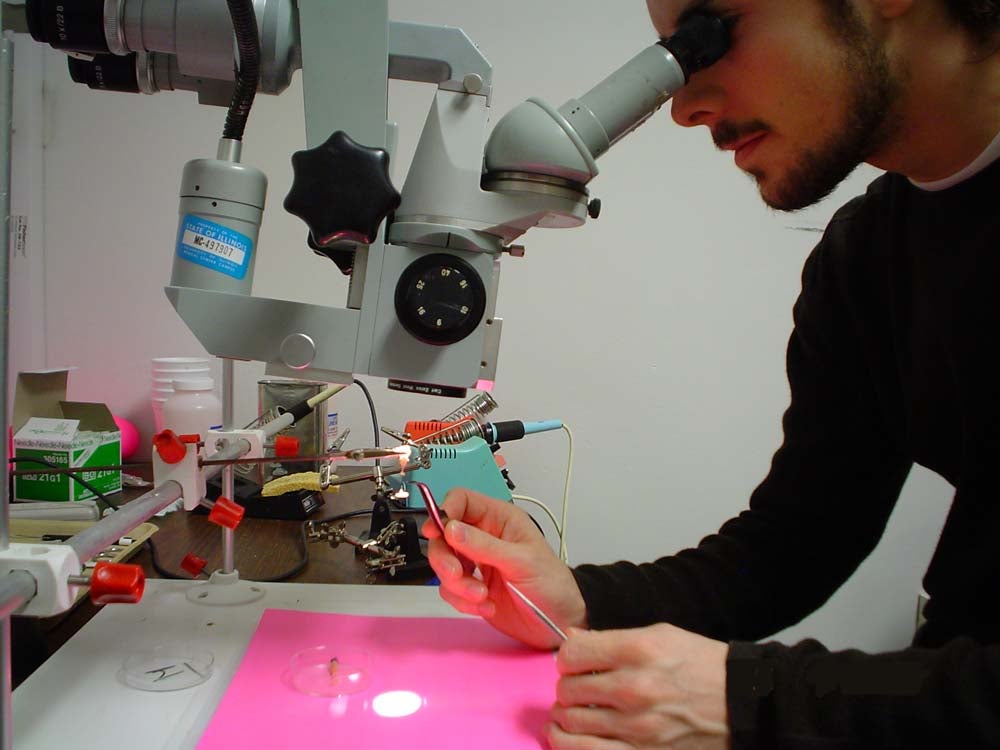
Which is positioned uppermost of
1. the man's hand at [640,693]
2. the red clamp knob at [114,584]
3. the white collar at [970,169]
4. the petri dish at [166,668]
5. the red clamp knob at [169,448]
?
the white collar at [970,169]

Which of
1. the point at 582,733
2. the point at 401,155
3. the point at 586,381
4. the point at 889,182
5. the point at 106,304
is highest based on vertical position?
the point at 401,155

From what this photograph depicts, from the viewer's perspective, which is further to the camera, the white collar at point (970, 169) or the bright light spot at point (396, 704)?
the white collar at point (970, 169)

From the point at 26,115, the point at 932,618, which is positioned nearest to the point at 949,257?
the point at 932,618

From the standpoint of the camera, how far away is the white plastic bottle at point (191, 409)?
43.7 inches

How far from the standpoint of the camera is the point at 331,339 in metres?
0.52

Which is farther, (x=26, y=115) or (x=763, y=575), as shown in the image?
(x=26, y=115)

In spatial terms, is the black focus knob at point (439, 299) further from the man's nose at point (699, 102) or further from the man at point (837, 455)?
the man's nose at point (699, 102)

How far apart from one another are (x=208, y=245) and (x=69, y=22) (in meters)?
0.20

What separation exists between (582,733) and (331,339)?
1.23ft

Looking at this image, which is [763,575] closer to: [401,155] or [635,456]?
[635,456]

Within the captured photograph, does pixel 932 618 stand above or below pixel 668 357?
below

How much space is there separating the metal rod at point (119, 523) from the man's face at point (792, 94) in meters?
0.65

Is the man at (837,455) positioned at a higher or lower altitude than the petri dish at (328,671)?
higher

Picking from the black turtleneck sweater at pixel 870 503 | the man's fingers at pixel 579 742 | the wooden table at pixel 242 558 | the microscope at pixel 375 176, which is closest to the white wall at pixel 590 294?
the wooden table at pixel 242 558
